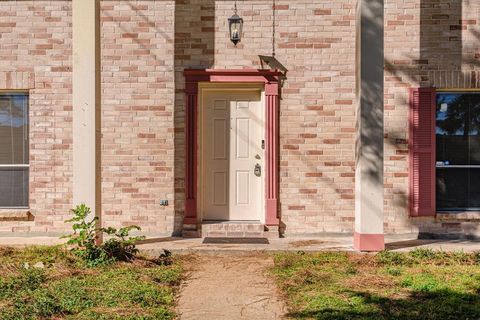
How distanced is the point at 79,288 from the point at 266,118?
4082 mm

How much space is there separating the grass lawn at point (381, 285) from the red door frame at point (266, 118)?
157 centimetres

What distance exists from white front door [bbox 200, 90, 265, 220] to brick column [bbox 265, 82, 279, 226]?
0.26m

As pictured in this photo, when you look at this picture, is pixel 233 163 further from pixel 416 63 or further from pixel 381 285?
pixel 381 285

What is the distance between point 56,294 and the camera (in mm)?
4703

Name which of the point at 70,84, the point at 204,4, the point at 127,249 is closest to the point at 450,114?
the point at 204,4

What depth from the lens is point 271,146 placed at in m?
7.80

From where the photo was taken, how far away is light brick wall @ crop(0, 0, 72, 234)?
25.6 ft

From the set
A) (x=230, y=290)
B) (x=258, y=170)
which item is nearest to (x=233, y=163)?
(x=258, y=170)

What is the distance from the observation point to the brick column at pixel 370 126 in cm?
661

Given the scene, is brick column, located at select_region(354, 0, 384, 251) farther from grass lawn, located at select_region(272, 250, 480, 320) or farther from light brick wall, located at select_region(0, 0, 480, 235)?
light brick wall, located at select_region(0, 0, 480, 235)

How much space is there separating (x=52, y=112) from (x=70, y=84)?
1.77ft

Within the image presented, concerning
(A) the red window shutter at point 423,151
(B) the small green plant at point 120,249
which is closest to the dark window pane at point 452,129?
(A) the red window shutter at point 423,151

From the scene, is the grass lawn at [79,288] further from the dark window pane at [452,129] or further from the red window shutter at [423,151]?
the dark window pane at [452,129]

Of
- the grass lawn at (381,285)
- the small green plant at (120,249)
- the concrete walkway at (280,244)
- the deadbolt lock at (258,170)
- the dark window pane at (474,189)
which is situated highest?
the deadbolt lock at (258,170)
